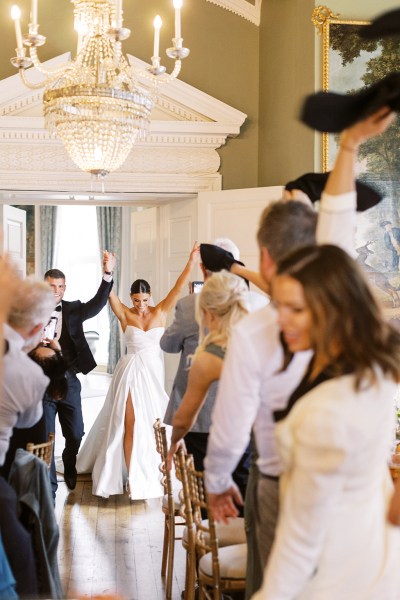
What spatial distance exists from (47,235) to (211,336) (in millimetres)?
12279

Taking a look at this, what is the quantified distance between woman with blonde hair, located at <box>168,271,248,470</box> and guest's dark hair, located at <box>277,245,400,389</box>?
52.5 inches

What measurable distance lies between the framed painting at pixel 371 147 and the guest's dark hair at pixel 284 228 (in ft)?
14.0

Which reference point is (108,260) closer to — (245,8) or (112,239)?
(245,8)

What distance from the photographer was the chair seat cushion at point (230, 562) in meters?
3.41

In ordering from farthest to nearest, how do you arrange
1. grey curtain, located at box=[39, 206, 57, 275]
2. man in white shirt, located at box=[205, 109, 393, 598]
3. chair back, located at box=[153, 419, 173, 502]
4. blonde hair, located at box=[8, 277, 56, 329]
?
1. grey curtain, located at box=[39, 206, 57, 275]
2. chair back, located at box=[153, 419, 173, 502]
3. blonde hair, located at box=[8, 277, 56, 329]
4. man in white shirt, located at box=[205, 109, 393, 598]

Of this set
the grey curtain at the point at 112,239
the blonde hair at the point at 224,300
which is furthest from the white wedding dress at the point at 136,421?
the grey curtain at the point at 112,239

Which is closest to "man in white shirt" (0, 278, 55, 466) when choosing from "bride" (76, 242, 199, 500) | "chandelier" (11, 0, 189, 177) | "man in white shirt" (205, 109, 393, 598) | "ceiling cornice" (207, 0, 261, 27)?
"man in white shirt" (205, 109, 393, 598)

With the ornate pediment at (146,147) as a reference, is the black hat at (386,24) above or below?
below

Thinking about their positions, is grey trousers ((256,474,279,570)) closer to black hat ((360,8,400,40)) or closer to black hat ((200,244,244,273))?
black hat ((360,8,400,40))

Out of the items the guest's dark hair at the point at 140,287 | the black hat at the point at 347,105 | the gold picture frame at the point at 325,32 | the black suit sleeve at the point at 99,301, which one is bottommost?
the black suit sleeve at the point at 99,301

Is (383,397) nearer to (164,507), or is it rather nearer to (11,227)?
(164,507)

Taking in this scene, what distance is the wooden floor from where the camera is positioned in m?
4.84

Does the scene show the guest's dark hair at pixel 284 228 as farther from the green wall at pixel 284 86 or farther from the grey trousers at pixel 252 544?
the green wall at pixel 284 86

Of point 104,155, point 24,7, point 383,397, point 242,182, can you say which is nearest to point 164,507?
point 104,155
